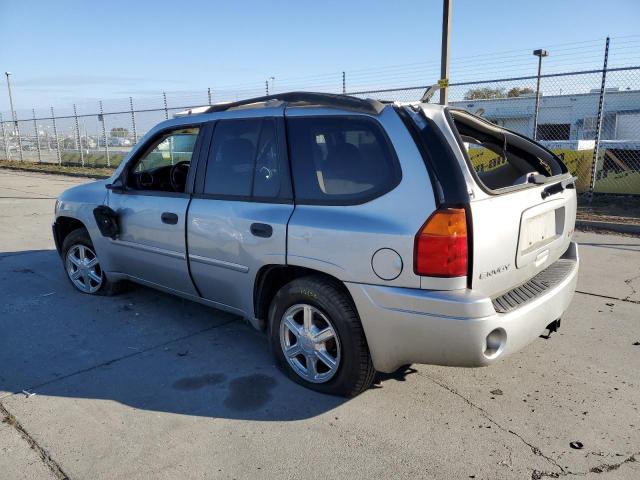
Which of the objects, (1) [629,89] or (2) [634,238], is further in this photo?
(1) [629,89]

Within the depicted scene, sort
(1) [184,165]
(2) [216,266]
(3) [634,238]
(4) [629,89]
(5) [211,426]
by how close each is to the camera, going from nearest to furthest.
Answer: (5) [211,426]
(2) [216,266]
(1) [184,165]
(3) [634,238]
(4) [629,89]

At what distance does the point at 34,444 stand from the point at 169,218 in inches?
71.4

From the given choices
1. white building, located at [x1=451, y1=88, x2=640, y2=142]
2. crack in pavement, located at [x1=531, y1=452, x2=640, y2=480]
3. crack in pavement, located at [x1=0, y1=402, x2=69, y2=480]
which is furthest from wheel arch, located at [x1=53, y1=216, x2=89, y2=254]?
white building, located at [x1=451, y1=88, x2=640, y2=142]

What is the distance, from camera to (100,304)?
195 inches

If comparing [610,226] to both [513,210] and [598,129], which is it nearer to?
[598,129]

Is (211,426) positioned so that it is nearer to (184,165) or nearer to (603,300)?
(184,165)

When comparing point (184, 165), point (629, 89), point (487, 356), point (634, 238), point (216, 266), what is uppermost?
point (629, 89)

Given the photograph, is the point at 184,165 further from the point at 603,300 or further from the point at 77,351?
the point at 603,300

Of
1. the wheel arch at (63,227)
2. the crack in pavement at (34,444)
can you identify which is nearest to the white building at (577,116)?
the wheel arch at (63,227)

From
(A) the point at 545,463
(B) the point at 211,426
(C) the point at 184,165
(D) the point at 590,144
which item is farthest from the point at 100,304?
(D) the point at 590,144

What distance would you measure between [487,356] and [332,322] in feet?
2.92

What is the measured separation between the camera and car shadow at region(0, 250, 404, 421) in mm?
3205

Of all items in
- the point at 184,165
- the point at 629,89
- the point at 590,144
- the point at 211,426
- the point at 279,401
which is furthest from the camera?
the point at 590,144

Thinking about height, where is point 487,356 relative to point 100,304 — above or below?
above
